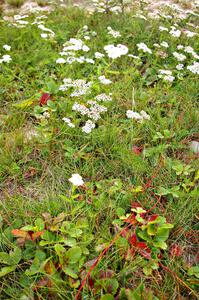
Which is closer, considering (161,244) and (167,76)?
(161,244)

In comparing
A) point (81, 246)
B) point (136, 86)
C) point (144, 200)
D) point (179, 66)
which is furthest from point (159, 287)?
point (179, 66)

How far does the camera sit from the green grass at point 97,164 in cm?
185

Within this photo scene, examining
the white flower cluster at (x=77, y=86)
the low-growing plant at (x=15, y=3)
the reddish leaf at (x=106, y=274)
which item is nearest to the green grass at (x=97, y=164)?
the reddish leaf at (x=106, y=274)

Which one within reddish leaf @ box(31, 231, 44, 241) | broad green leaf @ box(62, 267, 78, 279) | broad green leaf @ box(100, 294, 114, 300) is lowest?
broad green leaf @ box(62, 267, 78, 279)

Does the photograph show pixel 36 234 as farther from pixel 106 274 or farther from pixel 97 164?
Result: pixel 97 164

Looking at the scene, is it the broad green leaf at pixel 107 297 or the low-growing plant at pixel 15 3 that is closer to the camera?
the broad green leaf at pixel 107 297

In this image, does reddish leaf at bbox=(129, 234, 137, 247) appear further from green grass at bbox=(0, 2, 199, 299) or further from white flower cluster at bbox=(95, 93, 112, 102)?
white flower cluster at bbox=(95, 93, 112, 102)

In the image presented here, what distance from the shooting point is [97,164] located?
103 inches

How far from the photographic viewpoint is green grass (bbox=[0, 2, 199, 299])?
1.85m

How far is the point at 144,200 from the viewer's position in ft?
7.58

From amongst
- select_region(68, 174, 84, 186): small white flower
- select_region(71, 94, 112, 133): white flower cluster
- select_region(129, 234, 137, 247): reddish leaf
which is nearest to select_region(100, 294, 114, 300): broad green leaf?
select_region(129, 234, 137, 247): reddish leaf

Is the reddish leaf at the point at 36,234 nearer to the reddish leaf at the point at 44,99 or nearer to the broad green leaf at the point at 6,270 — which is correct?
the broad green leaf at the point at 6,270

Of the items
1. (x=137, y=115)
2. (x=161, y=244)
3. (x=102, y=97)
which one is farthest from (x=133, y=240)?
(x=102, y=97)

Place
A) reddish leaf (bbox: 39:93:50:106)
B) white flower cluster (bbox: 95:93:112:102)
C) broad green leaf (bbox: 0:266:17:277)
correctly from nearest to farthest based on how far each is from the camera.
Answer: broad green leaf (bbox: 0:266:17:277), white flower cluster (bbox: 95:93:112:102), reddish leaf (bbox: 39:93:50:106)
